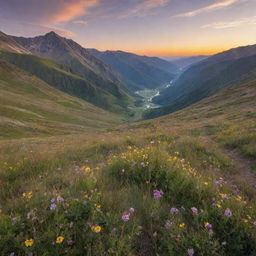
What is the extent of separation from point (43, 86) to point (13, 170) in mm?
179858

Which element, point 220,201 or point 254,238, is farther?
point 220,201

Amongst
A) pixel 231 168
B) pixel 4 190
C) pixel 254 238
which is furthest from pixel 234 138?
pixel 4 190

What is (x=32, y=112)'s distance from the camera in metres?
89.6

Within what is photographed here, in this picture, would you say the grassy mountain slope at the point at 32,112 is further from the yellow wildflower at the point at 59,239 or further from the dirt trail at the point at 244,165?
the yellow wildflower at the point at 59,239

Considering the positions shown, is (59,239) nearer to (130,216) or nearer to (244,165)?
(130,216)

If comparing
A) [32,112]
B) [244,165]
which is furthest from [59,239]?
[32,112]

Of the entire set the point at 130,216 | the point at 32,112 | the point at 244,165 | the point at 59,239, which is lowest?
the point at 32,112

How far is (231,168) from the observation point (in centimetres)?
623

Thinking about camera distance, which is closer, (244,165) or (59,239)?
(59,239)

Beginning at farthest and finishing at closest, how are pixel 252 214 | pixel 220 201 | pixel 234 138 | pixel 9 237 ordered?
pixel 234 138 < pixel 220 201 < pixel 252 214 < pixel 9 237

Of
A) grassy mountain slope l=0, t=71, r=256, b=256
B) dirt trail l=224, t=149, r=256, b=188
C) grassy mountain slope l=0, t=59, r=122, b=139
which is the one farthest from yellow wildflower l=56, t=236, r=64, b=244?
grassy mountain slope l=0, t=59, r=122, b=139

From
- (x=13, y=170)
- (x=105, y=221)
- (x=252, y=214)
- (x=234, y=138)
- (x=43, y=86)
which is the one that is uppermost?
(x=105, y=221)

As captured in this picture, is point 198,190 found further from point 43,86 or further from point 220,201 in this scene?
point 43,86

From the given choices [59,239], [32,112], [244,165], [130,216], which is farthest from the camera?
[32,112]
